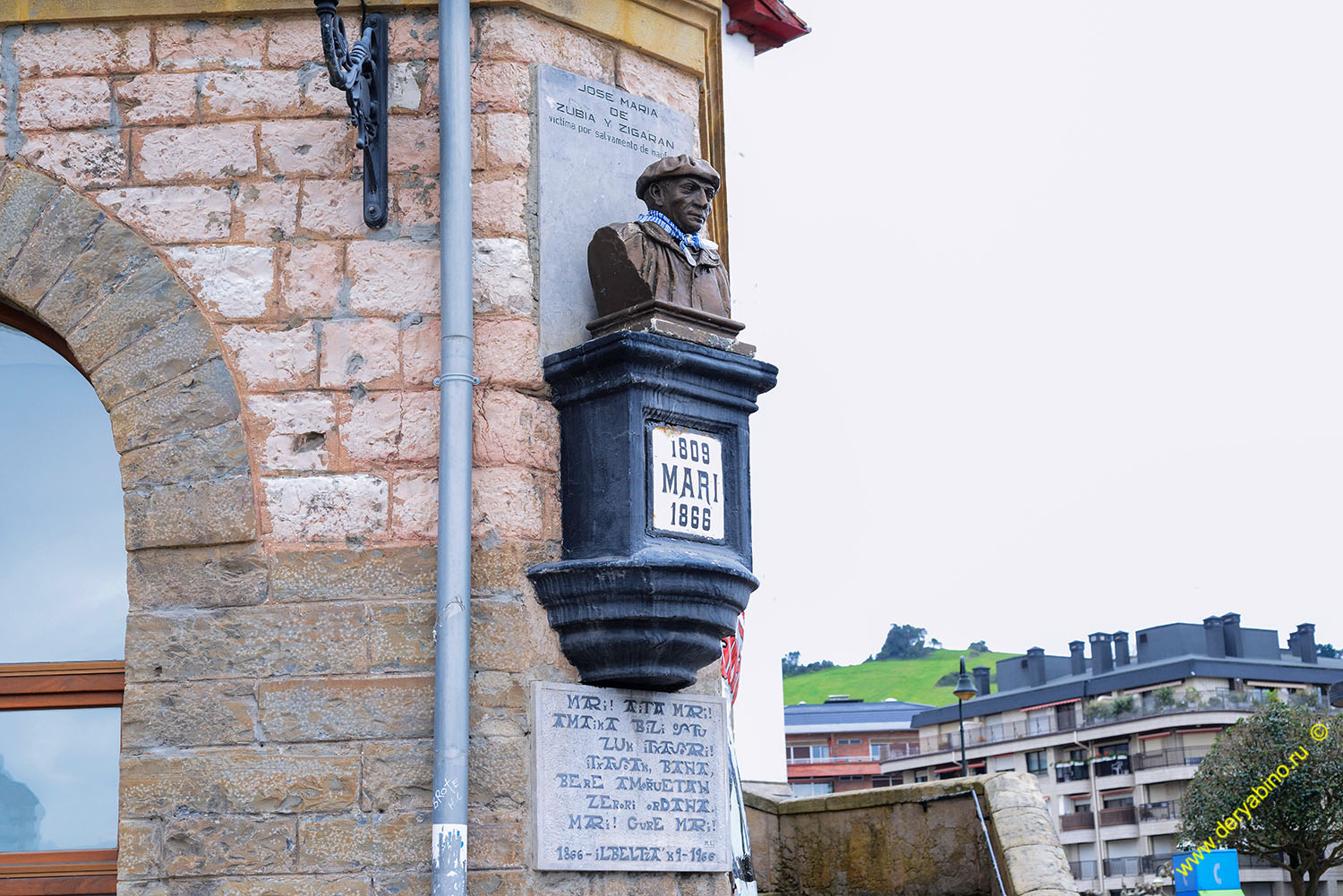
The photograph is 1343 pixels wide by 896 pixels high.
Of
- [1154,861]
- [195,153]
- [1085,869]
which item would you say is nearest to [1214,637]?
[1085,869]

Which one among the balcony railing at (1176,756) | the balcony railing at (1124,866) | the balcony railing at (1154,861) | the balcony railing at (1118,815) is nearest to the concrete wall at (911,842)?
the balcony railing at (1154,861)

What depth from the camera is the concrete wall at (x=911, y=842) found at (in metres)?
9.13

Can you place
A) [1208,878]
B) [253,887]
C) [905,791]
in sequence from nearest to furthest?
1. [253,887]
2. [905,791]
3. [1208,878]

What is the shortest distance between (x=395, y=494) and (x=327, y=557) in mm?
295

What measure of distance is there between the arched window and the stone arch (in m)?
0.29

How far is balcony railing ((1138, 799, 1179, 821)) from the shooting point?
47.0 metres

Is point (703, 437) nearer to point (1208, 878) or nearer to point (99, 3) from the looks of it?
point (99, 3)

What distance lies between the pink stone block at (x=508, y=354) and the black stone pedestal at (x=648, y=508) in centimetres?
6

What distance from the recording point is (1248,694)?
52.0 meters

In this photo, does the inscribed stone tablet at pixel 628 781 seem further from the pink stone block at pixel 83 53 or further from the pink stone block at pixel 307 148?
the pink stone block at pixel 83 53

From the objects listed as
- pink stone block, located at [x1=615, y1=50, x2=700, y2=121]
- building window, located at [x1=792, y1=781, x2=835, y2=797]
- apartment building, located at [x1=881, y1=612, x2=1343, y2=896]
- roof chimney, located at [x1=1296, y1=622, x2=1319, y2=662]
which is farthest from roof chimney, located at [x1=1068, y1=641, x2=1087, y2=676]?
pink stone block, located at [x1=615, y1=50, x2=700, y2=121]

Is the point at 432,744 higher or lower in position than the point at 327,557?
lower

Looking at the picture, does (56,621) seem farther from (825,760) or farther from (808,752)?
(808,752)

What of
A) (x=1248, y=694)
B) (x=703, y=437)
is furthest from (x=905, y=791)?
(x=1248, y=694)
